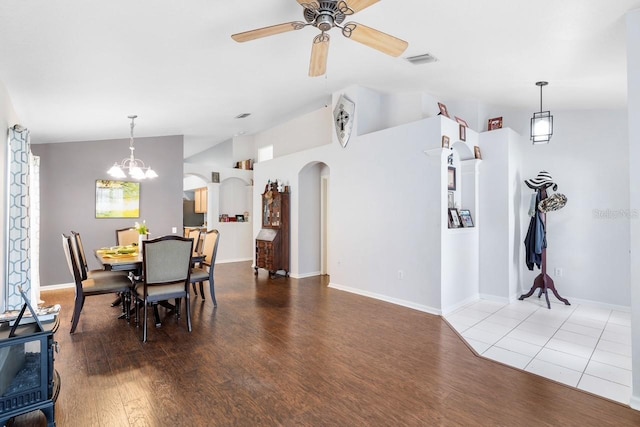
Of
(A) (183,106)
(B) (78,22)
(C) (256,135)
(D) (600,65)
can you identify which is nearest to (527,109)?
(D) (600,65)

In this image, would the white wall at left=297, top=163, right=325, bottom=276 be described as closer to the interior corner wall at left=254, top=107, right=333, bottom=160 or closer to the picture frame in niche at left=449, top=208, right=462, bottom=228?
the interior corner wall at left=254, top=107, right=333, bottom=160

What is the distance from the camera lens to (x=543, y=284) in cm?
472

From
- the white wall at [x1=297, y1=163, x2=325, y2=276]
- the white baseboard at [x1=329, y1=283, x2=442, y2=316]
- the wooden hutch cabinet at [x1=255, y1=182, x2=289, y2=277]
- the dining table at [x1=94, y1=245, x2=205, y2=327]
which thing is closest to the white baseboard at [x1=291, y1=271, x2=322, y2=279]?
the white wall at [x1=297, y1=163, x2=325, y2=276]

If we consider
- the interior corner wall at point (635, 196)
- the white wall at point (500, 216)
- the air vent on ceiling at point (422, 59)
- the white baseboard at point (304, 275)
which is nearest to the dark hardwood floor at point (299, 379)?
the interior corner wall at point (635, 196)

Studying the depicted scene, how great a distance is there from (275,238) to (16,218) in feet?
12.9

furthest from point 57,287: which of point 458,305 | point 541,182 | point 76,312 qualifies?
point 541,182

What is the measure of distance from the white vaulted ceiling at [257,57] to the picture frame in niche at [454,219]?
1666 millimetres

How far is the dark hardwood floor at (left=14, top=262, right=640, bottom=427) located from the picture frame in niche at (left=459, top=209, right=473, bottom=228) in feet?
4.95

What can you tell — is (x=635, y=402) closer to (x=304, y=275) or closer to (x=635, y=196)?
(x=635, y=196)

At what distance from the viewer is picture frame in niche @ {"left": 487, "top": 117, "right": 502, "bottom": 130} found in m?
4.98

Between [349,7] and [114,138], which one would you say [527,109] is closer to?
[349,7]

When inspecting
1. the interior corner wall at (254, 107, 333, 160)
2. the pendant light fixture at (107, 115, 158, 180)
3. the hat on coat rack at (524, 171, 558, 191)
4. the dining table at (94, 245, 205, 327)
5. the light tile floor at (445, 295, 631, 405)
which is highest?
the interior corner wall at (254, 107, 333, 160)

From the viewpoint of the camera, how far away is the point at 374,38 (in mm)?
2545

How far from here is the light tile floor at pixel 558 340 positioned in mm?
2633
